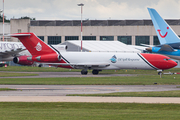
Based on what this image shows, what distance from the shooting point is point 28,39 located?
5472 centimetres

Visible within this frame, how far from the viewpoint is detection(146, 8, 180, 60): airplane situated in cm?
4866

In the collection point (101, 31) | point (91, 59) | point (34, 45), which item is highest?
point (101, 31)

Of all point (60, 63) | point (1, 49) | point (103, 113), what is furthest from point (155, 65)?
point (103, 113)

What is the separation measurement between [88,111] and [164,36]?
34216 millimetres

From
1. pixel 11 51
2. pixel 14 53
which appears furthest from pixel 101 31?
pixel 11 51

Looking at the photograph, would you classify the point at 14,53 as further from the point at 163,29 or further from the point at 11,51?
the point at 163,29

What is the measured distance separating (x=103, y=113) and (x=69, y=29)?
94286 mm

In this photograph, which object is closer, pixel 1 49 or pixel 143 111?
pixel 143 111

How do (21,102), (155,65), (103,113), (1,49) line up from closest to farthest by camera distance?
(103,113) < (21,102) < (155,65) < (1,49)

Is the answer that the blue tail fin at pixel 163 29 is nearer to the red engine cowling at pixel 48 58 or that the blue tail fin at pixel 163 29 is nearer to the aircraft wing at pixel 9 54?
the red engine cowling at pixel 48 58

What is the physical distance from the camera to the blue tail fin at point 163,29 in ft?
160

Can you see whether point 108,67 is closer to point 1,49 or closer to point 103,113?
point 1,49

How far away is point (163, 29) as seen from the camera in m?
49.0

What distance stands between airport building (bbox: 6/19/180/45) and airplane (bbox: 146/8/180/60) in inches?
2264
